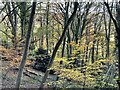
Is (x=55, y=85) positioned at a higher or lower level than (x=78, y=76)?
lower

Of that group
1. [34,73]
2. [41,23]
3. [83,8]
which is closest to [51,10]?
[41,23]

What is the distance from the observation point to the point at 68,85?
4969 millimetres

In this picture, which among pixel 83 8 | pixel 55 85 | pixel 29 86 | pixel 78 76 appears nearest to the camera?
pixel 78 76

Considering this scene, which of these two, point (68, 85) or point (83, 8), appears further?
point (83, 8)

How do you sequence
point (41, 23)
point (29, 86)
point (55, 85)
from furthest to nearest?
point (41, 23) < point (29, 86) < point (55, 85)

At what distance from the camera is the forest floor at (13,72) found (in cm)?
595

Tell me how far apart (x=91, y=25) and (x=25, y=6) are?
3104 millimetres

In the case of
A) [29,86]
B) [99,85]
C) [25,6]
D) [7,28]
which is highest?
[25,6]

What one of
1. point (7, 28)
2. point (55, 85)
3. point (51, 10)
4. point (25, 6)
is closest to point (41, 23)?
point (51, 10)

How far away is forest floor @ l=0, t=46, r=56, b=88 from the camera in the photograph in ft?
19.5

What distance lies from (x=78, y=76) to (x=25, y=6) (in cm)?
396

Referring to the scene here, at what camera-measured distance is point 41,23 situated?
9.52 metres

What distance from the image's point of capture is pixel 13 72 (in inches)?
284

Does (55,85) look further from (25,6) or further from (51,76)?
(25,6)
